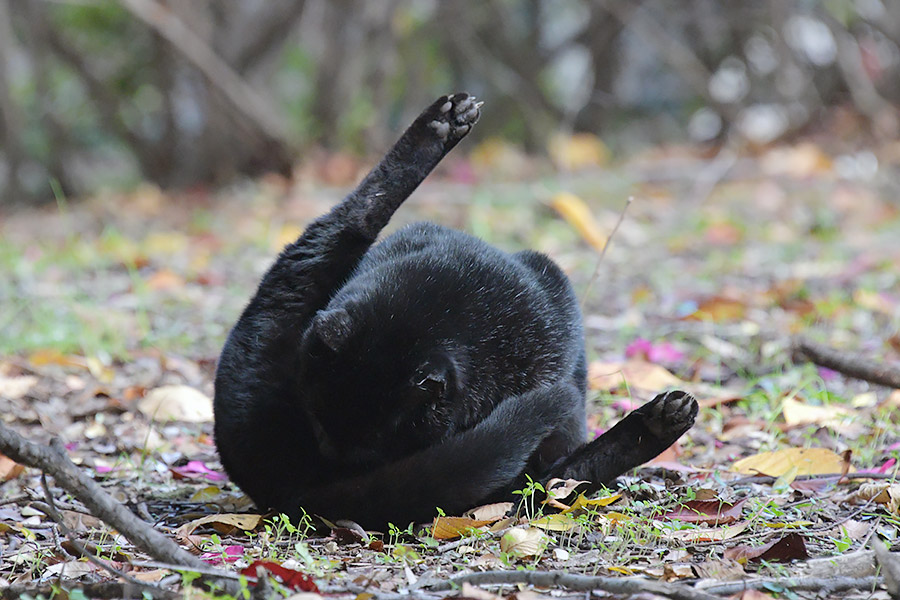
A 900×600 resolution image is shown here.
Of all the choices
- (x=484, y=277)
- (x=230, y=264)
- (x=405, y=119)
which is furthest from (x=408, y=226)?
(x=405, y=119)

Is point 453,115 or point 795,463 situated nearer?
point 795,463

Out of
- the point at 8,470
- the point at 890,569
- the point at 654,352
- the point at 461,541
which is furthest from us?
the point at 654,352

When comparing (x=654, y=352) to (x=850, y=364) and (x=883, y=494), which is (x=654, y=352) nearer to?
(x=850, y=364)

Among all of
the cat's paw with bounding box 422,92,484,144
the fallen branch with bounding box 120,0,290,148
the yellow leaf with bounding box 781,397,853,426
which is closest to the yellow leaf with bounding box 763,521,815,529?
the yellow leaf with bounding box 781,397,853,426

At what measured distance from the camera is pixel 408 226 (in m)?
2.99

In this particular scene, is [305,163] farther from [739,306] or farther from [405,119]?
[739,306]

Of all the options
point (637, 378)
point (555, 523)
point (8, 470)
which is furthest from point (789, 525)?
point (8, 470)

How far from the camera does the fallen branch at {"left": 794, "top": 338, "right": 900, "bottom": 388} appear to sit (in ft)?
10.1

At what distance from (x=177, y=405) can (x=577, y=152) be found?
7140 mm

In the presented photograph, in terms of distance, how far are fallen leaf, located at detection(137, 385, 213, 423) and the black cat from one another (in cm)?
83

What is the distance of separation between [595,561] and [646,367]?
5.47 ft

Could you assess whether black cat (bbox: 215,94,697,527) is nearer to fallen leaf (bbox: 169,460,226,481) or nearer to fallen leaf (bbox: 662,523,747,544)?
fallen leaf (bbox: 662,523,747,544)

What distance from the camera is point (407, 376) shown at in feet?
7.48

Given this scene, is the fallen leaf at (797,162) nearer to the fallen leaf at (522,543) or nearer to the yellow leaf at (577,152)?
the yellow leaf at (577,152)
